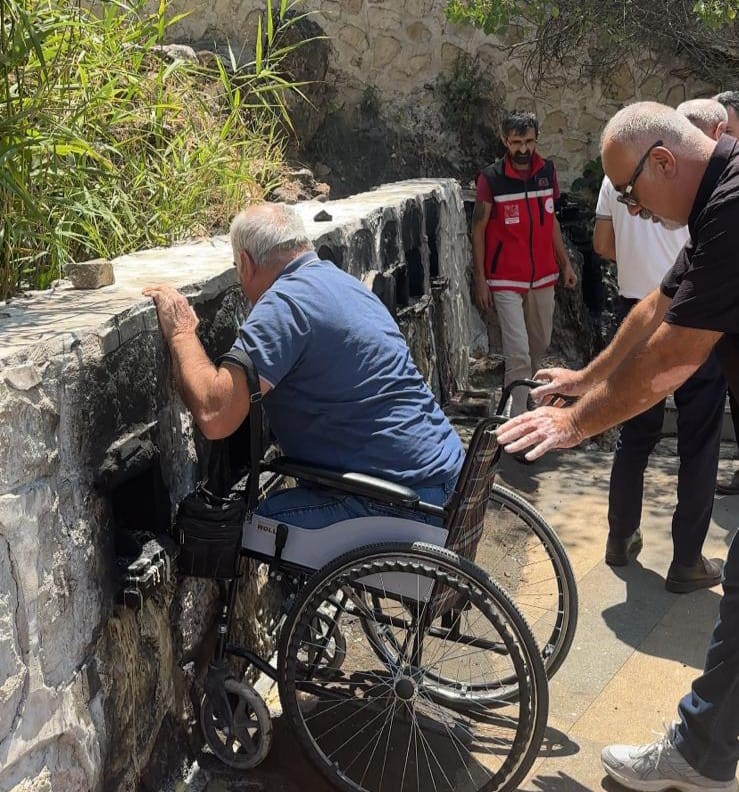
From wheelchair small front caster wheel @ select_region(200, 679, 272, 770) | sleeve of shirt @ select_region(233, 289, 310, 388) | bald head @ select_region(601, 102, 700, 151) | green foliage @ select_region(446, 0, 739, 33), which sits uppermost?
green foliage @ select_region(446, 0, 739, 33)

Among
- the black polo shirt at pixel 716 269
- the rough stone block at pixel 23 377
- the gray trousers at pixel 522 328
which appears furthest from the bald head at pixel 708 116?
the rough stone block at pixel 23 377

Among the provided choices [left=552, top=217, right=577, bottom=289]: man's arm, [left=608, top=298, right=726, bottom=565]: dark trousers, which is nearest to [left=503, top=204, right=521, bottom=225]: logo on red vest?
[left=552, top=217, right=577, bottom=289]: man's arm

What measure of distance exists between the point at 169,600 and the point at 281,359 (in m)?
0.70

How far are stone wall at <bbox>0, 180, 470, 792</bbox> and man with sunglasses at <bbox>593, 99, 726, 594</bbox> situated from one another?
5.02 feet

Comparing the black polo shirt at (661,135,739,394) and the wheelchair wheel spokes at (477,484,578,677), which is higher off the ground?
the black polo shirt at (661,135,739,394)

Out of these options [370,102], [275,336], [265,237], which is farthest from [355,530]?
[370,102]

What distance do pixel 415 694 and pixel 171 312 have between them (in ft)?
3.69

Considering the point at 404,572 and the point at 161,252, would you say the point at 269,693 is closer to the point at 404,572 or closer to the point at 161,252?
the point at 404,572

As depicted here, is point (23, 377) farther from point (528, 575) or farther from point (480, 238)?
point (480, 238)

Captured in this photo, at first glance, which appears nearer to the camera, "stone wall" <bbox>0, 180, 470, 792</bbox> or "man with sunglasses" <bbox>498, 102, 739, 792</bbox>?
"stone wall" <bbox>0, 180, 470, 792</bbox>

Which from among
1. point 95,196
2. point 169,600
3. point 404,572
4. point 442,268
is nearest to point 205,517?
point 169,600

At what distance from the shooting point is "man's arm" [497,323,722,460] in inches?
96.6

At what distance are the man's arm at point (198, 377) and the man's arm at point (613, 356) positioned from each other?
93 centimetres

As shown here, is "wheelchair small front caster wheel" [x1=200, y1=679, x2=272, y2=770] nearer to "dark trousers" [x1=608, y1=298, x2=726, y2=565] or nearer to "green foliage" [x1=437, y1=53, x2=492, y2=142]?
"dark trousers" [x1=608, y1=298, x2=726, y2=565]
